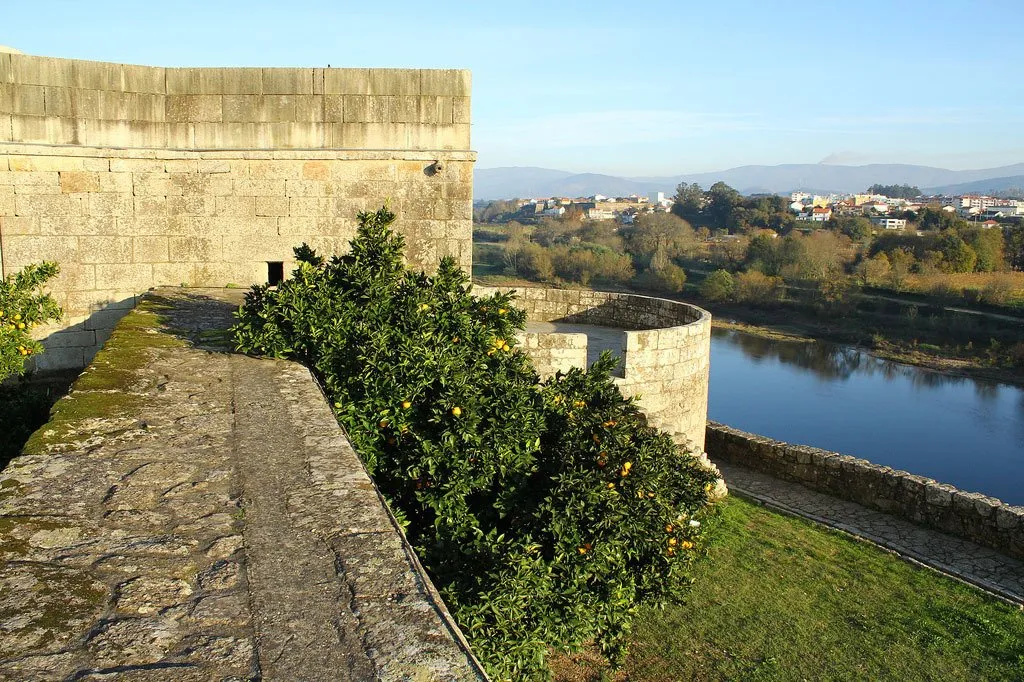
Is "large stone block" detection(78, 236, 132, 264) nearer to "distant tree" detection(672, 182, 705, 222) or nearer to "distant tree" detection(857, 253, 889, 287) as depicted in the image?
"distant tree" detection(857, 253, 889, 287)

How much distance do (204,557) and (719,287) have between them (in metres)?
47.2

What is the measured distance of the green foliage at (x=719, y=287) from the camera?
47.7 meters

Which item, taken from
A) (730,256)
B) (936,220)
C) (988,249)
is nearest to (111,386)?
(988,249)

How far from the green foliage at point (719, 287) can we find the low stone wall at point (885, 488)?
35637 millimetres

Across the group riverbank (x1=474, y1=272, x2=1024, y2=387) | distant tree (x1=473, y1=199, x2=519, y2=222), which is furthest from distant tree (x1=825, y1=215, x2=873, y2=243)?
distant tree (x1=473, y1=199, x2=519, y2=222)

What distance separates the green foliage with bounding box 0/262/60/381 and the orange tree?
1607mm

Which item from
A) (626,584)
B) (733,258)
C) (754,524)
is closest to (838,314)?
(733,258)

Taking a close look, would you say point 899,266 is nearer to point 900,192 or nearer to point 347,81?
point 347,81

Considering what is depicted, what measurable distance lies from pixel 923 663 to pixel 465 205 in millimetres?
5551

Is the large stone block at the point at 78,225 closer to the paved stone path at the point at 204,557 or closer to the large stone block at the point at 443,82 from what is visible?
the large stone block at the point at 443,82

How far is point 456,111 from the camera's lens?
749cm

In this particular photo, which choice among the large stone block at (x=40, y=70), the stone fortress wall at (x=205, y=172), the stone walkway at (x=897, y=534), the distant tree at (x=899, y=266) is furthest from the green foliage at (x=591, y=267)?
the large stone block at (x=40, y=70)

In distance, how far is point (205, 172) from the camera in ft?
24.0

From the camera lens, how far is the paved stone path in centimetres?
198
